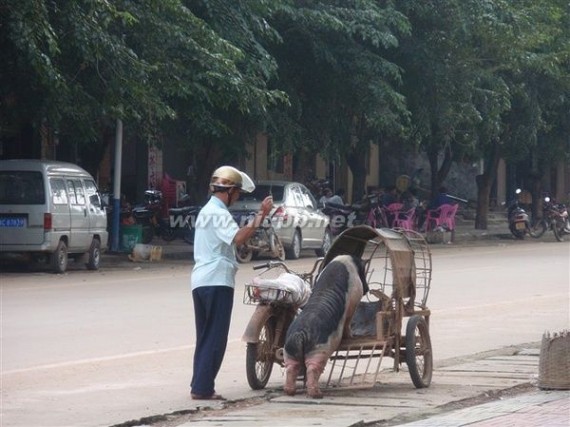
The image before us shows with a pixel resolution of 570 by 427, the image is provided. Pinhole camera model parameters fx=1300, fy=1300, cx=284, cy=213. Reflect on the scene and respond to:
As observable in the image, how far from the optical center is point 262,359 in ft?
33.6

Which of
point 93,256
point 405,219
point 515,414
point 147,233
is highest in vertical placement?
point 405,219

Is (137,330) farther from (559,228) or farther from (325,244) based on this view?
(559,228)

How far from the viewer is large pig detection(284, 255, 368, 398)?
9.61m

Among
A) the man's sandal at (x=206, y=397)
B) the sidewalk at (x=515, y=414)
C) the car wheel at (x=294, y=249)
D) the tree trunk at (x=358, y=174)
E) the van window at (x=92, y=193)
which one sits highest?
the tree trunk at (x=358, y=174)

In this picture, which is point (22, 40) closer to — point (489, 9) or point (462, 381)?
point (462, 381)

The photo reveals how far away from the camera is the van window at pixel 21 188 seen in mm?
22078

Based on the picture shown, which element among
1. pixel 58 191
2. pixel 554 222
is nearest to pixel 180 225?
pixel 58 191

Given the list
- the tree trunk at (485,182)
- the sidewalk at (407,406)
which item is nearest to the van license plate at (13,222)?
the sidewalk at (407,406)

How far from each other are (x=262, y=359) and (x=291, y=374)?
0.55 meters

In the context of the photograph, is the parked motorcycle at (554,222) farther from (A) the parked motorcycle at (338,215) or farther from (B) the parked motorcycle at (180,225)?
(B) the parked motorcycle at (180,225)

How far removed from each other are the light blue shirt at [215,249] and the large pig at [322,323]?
65cm

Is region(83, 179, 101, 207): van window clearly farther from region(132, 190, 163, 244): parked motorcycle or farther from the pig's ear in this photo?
the pig's ear

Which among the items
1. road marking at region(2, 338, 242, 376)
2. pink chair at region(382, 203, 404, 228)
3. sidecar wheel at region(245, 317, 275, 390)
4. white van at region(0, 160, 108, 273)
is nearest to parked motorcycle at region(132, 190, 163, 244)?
white van at region(0, 160, 108, 273)

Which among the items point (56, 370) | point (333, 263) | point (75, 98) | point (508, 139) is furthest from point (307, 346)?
point (508, 139)
